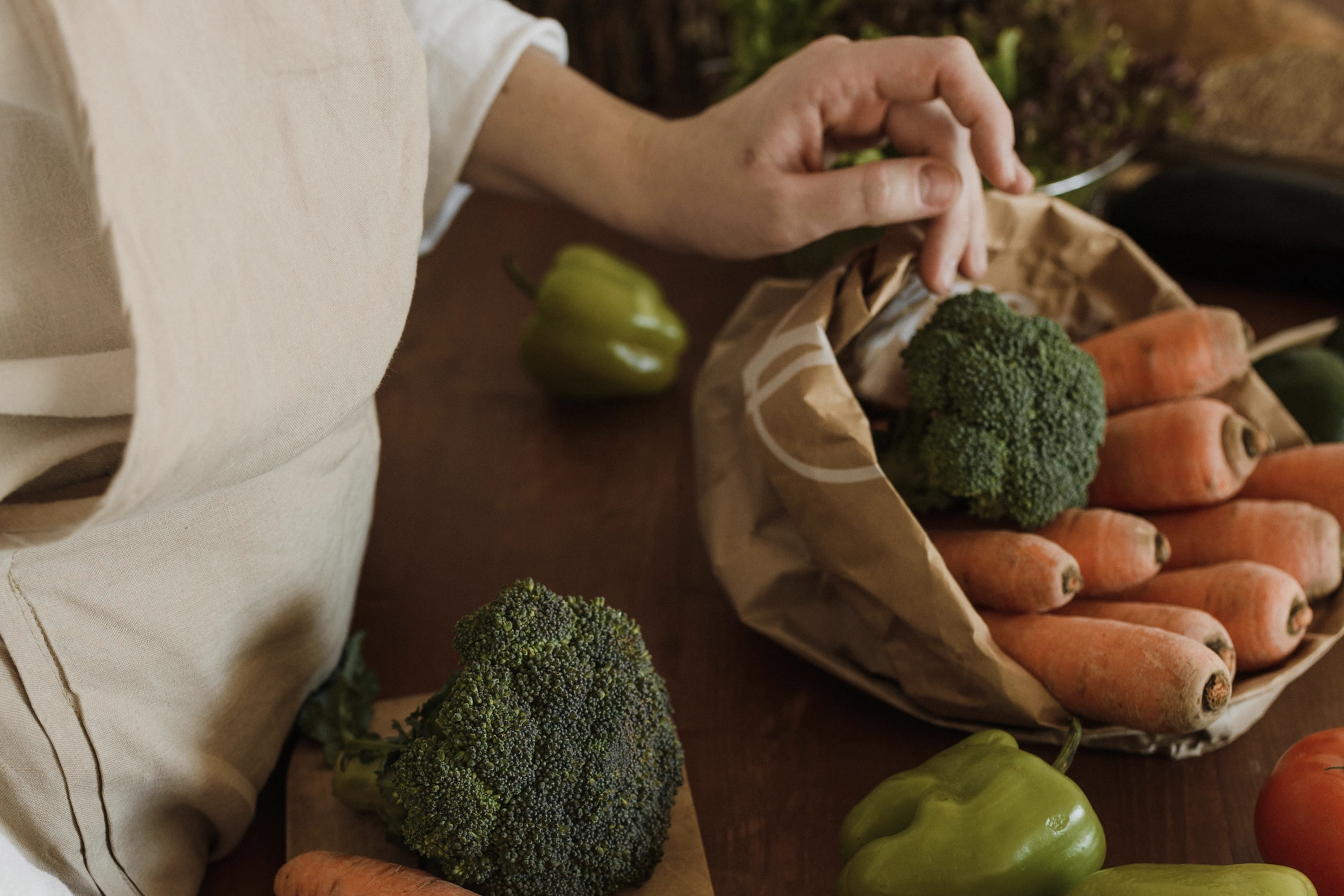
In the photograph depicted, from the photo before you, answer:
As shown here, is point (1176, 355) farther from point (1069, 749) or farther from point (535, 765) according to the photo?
point (535, 765)

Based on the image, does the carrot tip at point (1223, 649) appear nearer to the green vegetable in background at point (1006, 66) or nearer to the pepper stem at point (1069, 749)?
the pepper stem at point (1069, 749)

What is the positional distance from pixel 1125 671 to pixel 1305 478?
1.00 ft

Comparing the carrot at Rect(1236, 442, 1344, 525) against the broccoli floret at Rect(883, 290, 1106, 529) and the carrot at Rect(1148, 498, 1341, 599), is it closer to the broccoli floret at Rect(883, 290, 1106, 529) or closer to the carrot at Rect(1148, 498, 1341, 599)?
the carrot at Rect(1148, 498, 1341, 599)

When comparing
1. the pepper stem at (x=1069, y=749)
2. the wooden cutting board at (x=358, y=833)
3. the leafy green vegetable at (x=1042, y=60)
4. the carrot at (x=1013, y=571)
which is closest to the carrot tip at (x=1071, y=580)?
the carrot at (x=1013, y=571)

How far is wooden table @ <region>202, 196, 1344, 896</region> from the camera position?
28.6 inches

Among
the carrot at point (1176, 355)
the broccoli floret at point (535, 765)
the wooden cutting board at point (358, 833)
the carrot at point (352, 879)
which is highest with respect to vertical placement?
the carrot at point (1176, 355)

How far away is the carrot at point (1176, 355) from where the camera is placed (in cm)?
91

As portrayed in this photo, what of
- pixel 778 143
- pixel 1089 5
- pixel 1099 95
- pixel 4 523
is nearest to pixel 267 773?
pixel 4 523

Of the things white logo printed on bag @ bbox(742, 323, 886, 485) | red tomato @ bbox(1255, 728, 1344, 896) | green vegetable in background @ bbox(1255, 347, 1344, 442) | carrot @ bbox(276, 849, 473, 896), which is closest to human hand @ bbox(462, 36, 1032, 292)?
white logo printed on bag @ bbox(742, 323, 886, 485)

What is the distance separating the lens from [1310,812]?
24.7 inches

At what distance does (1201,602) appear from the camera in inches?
31.7

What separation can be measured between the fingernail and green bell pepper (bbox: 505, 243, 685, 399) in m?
0.40

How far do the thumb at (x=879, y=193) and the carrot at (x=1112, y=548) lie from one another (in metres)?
0.27

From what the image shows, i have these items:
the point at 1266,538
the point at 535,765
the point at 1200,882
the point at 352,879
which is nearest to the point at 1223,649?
the point at 1266,538
